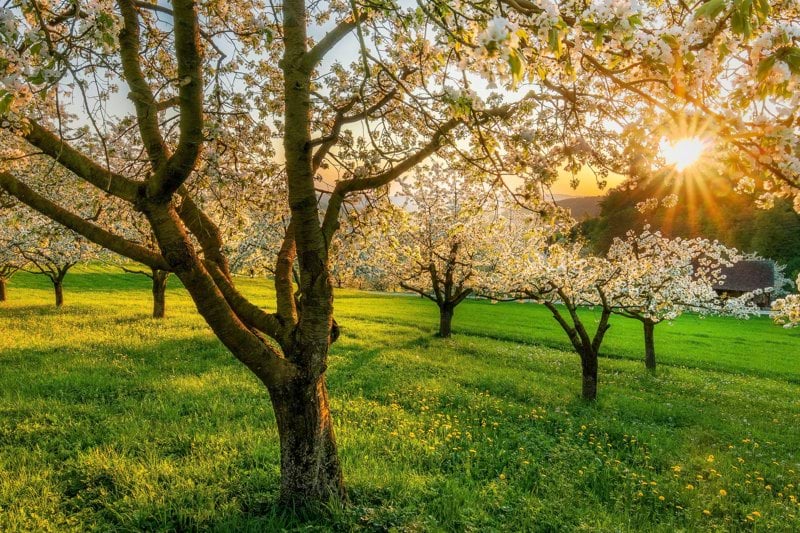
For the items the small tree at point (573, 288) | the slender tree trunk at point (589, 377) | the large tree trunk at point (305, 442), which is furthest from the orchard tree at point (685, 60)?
the slender tree trunk at point (589, 377)

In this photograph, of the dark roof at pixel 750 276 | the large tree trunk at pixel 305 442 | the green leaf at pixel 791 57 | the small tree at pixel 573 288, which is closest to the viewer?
the green leaf at pixel 791 57

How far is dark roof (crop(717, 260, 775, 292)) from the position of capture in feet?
220

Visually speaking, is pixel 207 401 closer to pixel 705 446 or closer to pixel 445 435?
pixel 445 435

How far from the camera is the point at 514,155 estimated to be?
15.5ft

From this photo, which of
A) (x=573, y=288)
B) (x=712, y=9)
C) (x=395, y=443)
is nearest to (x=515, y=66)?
(x=712, y=9)

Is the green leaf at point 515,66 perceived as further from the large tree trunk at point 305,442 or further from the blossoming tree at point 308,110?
the large tree trunk at point 305,442

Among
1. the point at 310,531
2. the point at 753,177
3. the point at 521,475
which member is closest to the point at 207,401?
the point at 310,531

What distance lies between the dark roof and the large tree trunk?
79.4m

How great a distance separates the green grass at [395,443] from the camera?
573cm

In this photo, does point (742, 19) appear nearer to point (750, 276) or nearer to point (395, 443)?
point (395, 443)

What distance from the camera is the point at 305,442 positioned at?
203 inches

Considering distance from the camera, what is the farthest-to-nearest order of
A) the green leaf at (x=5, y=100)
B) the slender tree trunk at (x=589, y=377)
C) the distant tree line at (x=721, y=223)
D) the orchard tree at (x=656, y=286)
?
the distant tree line at (x=721, y=223) < the orchard tree at (x=656, y=286) < the slender tree trunk at (x=589, y=377) < the green leaf at (x=5, y=100)

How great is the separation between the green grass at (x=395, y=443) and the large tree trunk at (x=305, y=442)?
1.00ft

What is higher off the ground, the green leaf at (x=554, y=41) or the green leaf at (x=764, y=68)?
the green leaf at (x=554, y=41)
